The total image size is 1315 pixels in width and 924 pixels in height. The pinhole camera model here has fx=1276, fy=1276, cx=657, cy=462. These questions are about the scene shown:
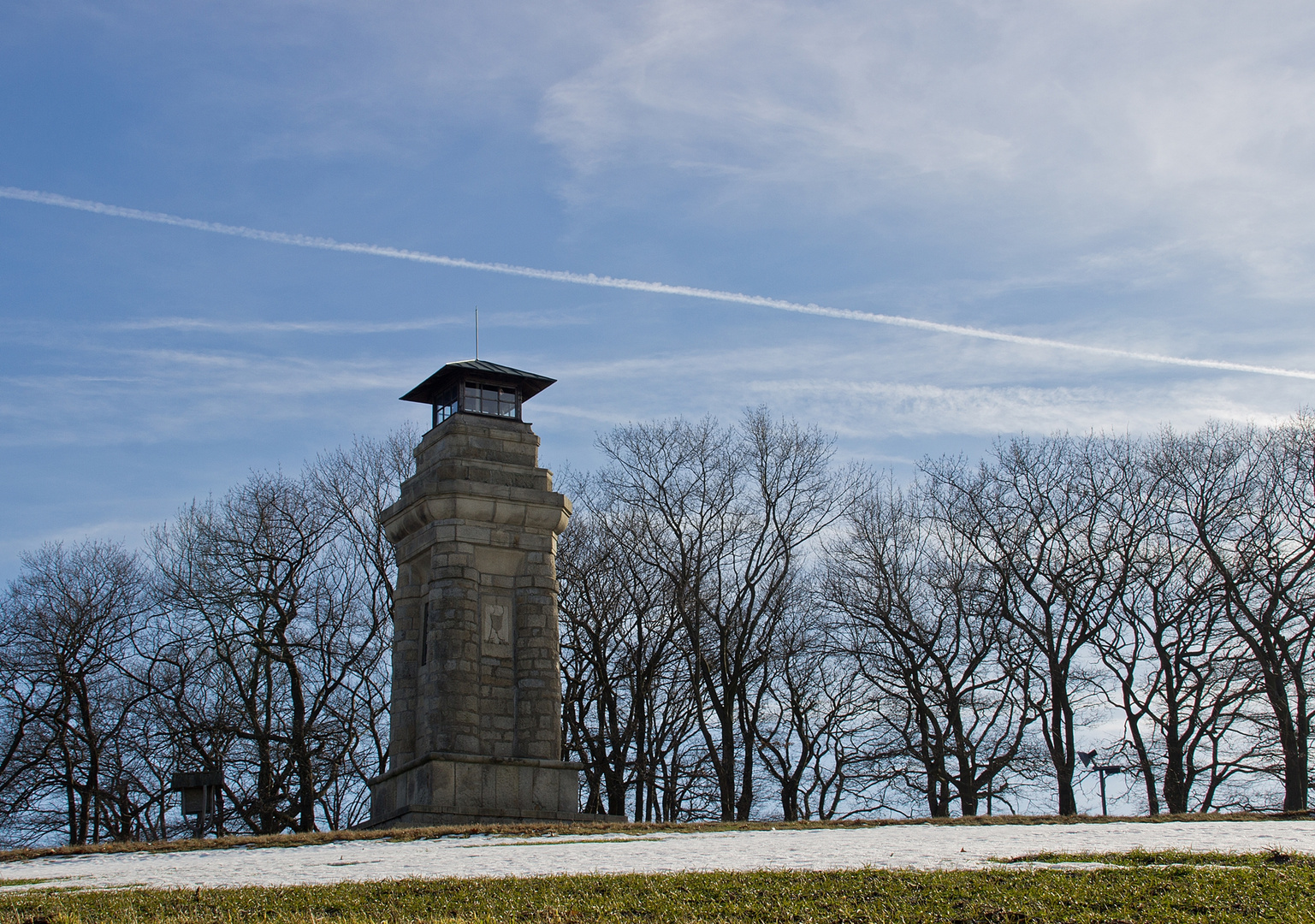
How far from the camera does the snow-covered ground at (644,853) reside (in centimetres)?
1013

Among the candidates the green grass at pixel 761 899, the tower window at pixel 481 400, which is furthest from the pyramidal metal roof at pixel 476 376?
→ the green grass at pixel 761 899

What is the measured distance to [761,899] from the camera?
8141 mm

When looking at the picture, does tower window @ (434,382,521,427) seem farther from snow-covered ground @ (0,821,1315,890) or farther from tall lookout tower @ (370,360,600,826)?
snow-covered ground @ (0,821,1315,890)

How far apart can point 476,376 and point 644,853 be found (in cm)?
1104

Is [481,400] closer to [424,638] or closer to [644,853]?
[424,638]

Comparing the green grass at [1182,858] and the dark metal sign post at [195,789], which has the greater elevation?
the dark metal sign post at [195,789]

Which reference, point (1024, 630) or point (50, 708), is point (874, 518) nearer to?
point (1024, 630)

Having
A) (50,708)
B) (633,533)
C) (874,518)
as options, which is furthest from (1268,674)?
(50,708)

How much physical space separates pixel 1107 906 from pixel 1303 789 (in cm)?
1979

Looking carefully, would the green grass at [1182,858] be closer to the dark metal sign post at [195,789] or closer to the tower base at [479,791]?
the tower base at [479,791]

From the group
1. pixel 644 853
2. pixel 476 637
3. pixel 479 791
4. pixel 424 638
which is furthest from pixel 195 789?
pixel 644 853

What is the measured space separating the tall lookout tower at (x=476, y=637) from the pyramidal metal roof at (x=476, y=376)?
1.47 feet

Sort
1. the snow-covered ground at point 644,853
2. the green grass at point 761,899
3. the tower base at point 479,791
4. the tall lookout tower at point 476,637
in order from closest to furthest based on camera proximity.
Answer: the green grass at point 761,899
the snow-covered ground at point 644,853
the tower base at point 479,791
the tall lookout tower at point 476,637

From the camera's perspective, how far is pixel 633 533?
98.2ft
